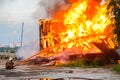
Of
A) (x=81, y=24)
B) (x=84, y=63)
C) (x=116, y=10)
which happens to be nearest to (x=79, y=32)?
(x=81, y=24)

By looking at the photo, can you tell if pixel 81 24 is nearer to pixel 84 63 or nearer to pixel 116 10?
pixel 84 63

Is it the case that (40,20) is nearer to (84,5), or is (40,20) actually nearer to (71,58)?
(84,5)

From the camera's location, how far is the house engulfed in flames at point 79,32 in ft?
160

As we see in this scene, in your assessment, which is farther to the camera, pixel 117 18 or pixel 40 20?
pixel 40 20

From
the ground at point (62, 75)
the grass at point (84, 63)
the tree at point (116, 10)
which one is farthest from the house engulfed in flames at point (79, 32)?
the tree at point (116, 10)

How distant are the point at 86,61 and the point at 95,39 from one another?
584 centimetres

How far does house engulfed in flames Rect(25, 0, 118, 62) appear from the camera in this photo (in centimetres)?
4869

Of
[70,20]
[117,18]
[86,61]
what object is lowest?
[86,61]

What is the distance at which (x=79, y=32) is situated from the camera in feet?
178

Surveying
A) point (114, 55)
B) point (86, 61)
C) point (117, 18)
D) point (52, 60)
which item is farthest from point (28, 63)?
point (117, 18)

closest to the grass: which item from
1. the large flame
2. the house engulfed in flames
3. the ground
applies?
the house engulfed in flames

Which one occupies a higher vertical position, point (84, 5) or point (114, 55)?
point (84, 5)

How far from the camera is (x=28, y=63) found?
164 feet

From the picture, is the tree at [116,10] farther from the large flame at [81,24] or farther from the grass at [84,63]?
the large flame at [81,24]
